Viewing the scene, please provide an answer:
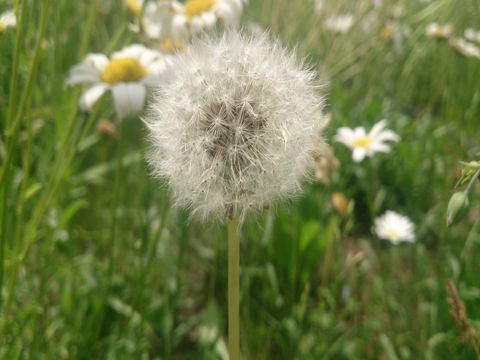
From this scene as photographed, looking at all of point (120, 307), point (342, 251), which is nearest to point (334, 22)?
point (342, 251)

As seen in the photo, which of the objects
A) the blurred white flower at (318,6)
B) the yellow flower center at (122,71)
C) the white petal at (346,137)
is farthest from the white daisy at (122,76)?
the blurred white flower at (318,6)

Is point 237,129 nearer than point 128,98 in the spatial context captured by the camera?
Yes

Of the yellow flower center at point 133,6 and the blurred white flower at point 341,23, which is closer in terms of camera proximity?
the yellow flower center at point 133,6

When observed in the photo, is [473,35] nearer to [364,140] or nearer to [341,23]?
[341,23]

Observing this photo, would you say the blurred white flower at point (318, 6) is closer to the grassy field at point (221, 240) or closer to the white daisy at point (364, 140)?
the grassy field at point (221, 240)

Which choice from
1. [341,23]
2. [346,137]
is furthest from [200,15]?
[341,23]

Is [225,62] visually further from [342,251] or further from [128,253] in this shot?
[342,251]
